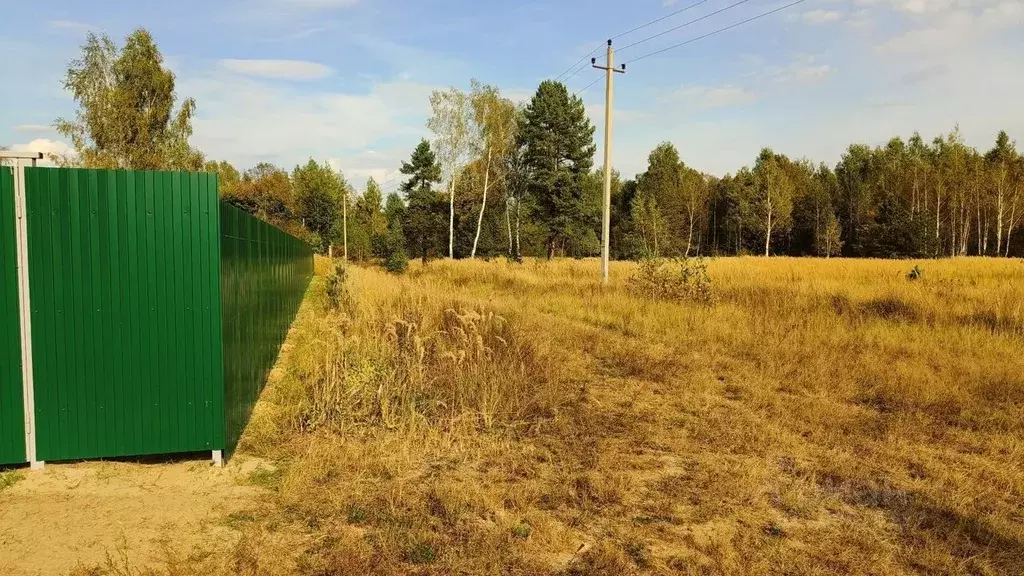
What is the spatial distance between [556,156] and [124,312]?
36.2 meters

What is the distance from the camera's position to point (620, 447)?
17.5 feet

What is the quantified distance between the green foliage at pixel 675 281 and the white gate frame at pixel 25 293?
1248 cm

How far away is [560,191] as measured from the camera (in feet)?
128

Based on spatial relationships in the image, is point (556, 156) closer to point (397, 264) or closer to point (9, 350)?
point (397, 264)

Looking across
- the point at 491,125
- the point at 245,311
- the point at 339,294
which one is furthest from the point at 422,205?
the point at 245,311

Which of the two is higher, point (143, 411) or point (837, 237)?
point (837, 237)

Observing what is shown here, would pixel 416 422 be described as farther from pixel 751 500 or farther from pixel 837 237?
pixel 837 237

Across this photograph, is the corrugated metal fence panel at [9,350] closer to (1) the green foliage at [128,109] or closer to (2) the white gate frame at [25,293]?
(2) the white gate frame at [25,293]

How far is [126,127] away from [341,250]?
3112cm

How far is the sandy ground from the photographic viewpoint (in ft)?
11.2

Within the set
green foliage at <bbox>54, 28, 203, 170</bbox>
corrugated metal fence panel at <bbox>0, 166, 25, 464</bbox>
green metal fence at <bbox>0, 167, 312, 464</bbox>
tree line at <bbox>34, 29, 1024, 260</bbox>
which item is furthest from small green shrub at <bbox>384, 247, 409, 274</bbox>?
corrugated metal fence panel at <bbox>0, 166, 25, 464</bbox>

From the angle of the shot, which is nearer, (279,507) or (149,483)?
(279,507)

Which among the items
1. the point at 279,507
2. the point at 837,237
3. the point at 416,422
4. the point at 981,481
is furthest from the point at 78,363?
the point at 837,237

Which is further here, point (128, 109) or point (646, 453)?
point (128, 109)
